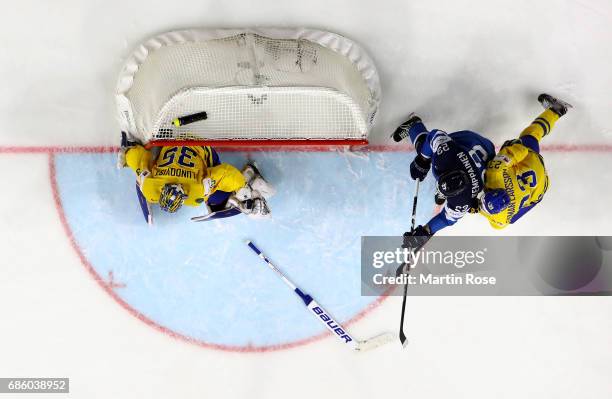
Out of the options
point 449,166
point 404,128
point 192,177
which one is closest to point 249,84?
point 192,177

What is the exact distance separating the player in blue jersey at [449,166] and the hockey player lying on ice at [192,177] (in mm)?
1088

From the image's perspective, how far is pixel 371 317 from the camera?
3.97 meters

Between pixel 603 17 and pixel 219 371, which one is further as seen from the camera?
pixel 219 371

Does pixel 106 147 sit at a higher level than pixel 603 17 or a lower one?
lower

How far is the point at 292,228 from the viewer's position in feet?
12.7

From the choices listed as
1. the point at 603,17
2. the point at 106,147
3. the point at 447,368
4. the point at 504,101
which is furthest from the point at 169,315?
the point at 603,17

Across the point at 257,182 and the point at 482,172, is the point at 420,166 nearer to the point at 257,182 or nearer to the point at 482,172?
the point at 482,172

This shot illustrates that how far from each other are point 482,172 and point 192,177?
1708 mm

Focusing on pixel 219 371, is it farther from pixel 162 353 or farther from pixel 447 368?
pixel 447 368

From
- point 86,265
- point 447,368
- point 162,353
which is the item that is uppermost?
point 86,265

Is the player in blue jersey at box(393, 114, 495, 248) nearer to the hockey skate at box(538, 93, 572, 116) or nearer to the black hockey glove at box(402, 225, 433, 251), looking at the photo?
the black hockey glove at box(402, 225, 433, 251)

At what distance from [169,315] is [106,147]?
1272mm

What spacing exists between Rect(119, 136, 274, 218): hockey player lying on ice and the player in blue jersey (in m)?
1.09

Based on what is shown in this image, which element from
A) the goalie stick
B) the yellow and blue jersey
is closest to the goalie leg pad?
the goalie stick
